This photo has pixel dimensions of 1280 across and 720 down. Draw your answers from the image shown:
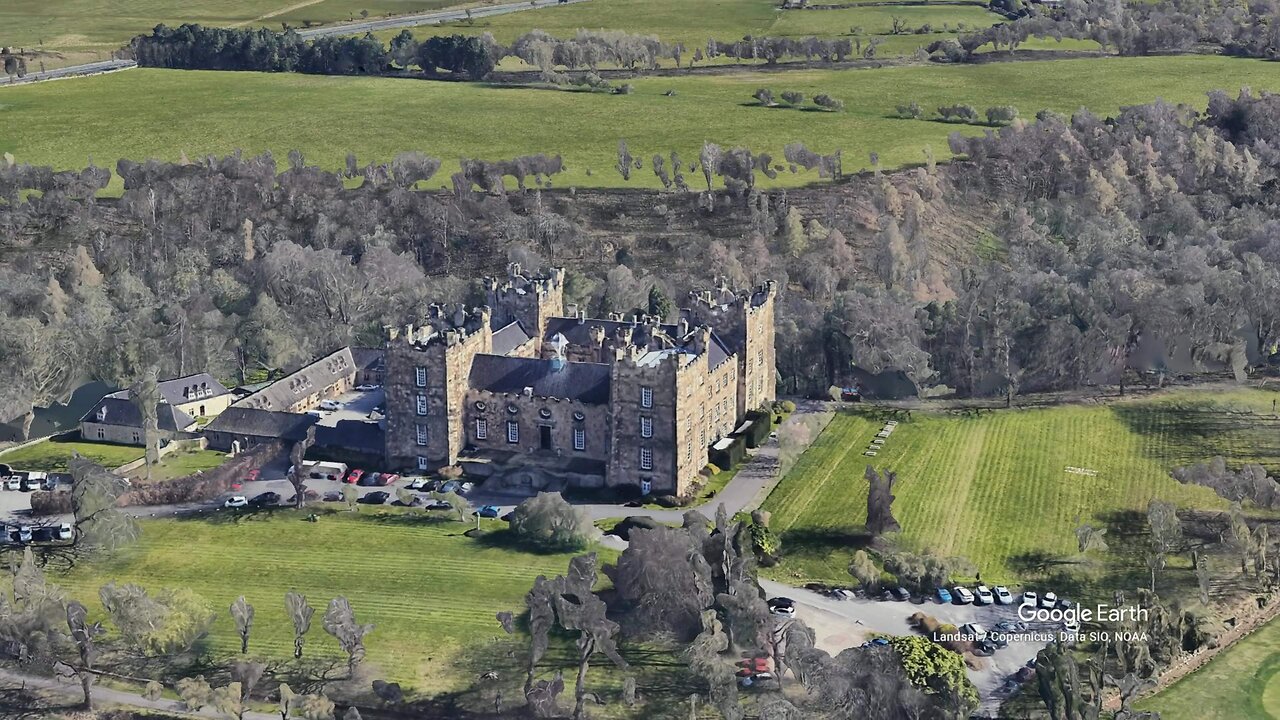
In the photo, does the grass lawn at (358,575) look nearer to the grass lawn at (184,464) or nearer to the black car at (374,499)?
the black car at (374,499)

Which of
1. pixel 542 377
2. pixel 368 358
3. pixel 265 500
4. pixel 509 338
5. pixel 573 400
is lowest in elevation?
pixel 265 500

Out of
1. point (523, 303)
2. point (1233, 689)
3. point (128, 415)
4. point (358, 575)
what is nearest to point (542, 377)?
point (523, 303)

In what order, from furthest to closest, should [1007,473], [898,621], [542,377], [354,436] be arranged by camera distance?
[354,436] → [1007,473] → [542,377] → [898,621]

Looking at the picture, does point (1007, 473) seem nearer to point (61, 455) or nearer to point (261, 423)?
point (261, 423)

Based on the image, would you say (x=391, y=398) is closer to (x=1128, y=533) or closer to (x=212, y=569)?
(x=212, y=569)

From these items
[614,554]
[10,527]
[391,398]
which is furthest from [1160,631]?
[10,527]

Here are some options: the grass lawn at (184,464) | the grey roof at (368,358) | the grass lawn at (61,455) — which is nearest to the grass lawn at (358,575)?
the grass lawn at (184,464)
